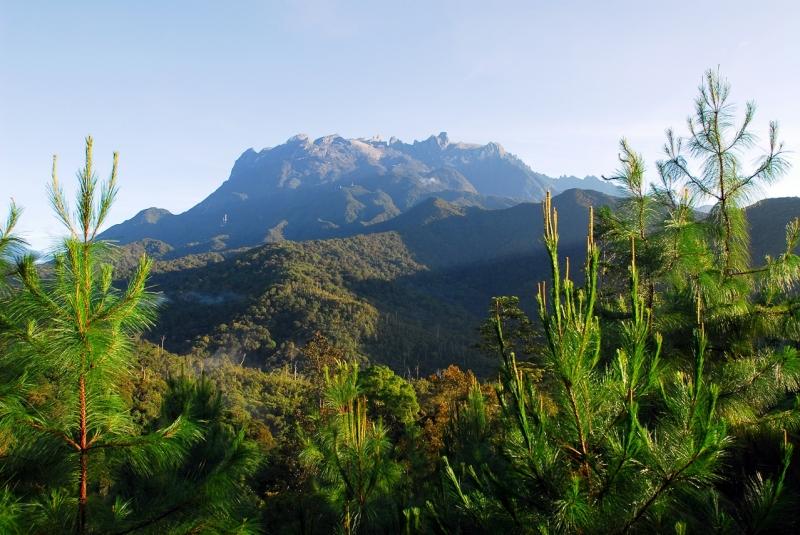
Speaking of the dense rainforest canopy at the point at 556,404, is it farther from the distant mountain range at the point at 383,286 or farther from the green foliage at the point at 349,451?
the distant mountain range at the point at 383,286

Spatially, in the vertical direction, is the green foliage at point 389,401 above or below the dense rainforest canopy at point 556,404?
below

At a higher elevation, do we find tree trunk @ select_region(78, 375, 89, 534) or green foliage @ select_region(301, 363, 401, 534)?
tree trunk @ select_region(78, 375, 89, 534)

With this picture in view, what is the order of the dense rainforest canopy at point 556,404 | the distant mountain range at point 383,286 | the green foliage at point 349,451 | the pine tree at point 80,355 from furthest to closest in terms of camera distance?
the distant mountain range at point 383,286, the green foliage at point 349,451, the pine tree at point 80,355, the dense rainforest canopy at point 556,404

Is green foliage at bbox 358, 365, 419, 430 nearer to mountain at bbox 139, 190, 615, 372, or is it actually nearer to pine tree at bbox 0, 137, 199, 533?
pine tree at bbox 0, 137, 199, 533

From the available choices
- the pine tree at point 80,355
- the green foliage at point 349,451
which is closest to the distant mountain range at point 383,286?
the green foliage at point 349,451

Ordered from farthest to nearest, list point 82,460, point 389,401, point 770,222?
point 770,222, point 389,401, point 82,460

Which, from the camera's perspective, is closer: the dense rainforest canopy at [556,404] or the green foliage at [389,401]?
the dense rainforest canopy at [556,404]

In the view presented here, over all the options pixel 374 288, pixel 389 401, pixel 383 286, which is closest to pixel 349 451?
pixel 389 401

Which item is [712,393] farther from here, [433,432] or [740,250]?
[433,432]

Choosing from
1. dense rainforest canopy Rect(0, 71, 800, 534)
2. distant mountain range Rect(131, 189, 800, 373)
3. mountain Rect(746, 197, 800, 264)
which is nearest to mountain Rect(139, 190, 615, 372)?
distant mountain range Rect(131, 189, 800, 373)

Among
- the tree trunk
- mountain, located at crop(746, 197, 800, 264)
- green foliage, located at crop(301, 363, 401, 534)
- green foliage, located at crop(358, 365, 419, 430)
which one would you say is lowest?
green foliage, located at crop(358, 365, 419, 430)

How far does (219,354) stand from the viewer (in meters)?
74.4

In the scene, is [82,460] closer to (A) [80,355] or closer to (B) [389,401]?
(A) [80,355]

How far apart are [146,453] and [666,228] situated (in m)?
5.13
